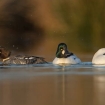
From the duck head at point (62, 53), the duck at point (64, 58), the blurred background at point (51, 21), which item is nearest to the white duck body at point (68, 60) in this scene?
the duck at point (64, 58)

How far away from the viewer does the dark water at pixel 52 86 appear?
6.72 meters

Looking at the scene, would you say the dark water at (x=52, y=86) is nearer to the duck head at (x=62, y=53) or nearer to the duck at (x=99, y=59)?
the duck at (x=99, y=59)

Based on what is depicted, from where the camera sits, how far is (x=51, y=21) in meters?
21.6

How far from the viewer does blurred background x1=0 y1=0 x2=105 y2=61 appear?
2091 cm

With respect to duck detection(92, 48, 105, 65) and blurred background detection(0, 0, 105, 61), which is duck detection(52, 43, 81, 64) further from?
blurred background detection(0, 0, 105, 61)

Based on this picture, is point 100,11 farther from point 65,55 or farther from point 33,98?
point 33,98

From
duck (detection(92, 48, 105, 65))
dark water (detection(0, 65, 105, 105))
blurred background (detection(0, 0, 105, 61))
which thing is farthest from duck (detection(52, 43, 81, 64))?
blurred background (detection(0, 0, 105, 61))

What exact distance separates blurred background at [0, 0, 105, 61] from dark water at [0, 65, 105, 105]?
10193 millimetres

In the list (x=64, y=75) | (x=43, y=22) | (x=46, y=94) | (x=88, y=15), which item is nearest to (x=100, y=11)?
(x=88, y=15)

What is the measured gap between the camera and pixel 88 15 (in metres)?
21.5

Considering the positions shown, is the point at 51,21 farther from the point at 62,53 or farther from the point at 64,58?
the point at 64,58

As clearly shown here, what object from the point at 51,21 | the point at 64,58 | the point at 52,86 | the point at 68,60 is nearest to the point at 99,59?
the point at 68,60

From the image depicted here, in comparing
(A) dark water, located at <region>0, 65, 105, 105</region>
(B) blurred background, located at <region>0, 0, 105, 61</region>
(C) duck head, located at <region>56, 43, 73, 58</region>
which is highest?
(B) blurred background, located at <region>0, 0, 105, 61</region>

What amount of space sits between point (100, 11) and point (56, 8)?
163 centimetres
